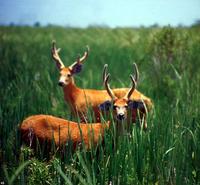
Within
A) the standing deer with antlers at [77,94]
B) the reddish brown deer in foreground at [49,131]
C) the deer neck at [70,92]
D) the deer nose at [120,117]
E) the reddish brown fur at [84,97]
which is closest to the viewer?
the reddish brown deer in foreground at [49,131]

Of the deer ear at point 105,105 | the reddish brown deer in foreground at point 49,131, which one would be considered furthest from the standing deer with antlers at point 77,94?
the reddish brown deer in foreground at point 49,131

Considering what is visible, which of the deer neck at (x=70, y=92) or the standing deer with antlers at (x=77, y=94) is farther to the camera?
the deer neck at (x=70, y=92)

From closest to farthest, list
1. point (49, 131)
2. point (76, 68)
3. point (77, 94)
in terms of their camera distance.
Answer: point (49, 131) → point (77, 94) → point (76, 68)

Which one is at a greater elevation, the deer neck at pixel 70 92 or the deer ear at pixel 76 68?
the deer ear at pixel 76 68

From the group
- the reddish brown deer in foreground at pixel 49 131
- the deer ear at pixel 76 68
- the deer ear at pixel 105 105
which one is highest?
the deer ear at pixel 76 68

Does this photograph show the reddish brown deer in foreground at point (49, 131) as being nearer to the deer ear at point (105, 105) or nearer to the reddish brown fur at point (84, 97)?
the deer ear at point (105, 105)

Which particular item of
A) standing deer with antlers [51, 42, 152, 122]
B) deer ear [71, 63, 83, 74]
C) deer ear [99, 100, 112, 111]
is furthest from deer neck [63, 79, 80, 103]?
deer ear [99, 100, 112, 111]

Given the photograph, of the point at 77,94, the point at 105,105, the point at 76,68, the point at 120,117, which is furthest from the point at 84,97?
the point at 120,117

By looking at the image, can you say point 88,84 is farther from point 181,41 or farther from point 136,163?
point 136,163

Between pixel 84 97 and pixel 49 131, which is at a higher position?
pixel 84 97

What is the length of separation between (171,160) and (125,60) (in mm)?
10644

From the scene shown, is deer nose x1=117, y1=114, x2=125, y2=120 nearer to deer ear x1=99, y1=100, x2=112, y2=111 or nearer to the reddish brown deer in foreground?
the reddish brown deer in foreground

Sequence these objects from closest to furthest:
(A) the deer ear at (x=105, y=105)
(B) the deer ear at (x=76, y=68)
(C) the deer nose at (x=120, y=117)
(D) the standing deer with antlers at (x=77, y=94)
A: (C) the deer nose at (x=120, y=117) → (A) the deer ear at (x=105, y=105) → (D) the standing deer with antlers at (x=77, y=94) → (B) the deer ear at (x=76, y=68)

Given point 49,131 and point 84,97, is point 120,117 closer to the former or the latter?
point 49,131
